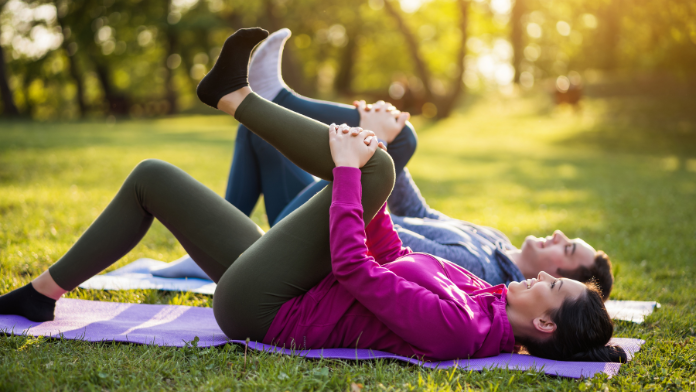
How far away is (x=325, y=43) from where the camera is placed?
37812 mm

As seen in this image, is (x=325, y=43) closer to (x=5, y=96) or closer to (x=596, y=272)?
(x=5, y=96)

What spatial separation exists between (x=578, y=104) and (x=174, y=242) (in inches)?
902

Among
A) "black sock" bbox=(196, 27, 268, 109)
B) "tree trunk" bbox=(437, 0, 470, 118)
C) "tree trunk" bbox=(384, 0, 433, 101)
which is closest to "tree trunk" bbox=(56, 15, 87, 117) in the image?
"tree trunk" bbox=(384, 0, 433, 101)

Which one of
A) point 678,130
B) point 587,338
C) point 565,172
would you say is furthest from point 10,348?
point 678,130

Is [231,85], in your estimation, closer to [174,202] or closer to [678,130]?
[174,202]

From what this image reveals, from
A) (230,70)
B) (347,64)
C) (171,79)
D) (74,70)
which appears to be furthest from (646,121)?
(74,70)

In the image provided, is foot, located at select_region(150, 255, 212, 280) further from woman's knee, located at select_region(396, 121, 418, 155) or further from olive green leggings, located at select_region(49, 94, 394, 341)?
woman's knee, located at select_region(396, 121, 418, 155)

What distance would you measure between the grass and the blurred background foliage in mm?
4844

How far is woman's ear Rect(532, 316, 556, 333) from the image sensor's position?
8.01 feet

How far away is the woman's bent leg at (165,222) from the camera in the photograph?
262cm

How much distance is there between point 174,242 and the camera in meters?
5.31

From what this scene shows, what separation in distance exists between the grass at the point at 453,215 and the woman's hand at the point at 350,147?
0.95 m

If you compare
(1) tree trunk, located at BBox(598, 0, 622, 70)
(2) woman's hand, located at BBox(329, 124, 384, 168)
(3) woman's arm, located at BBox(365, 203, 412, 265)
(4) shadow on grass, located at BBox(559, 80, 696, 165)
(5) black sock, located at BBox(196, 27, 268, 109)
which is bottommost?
(4) shadow on grass, located at BBox(559, 80, 696, 165)

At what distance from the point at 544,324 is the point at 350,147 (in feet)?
4.20
